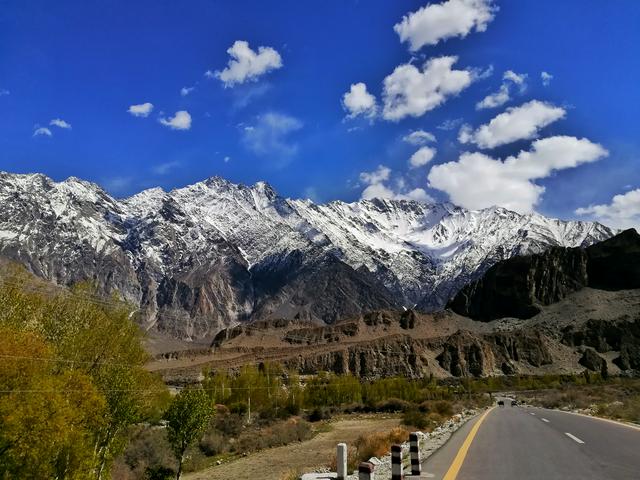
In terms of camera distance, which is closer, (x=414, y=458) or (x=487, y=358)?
(x=414, y=458)

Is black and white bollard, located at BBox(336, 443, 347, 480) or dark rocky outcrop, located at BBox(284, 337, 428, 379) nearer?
black and white bollard, located at BBox(336, 443, 347, 480)

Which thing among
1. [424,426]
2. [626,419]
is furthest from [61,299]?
[626,419]

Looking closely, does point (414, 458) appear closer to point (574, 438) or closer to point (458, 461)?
point (458, 461)

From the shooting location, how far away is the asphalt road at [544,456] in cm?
1355

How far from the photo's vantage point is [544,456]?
16.2 metres

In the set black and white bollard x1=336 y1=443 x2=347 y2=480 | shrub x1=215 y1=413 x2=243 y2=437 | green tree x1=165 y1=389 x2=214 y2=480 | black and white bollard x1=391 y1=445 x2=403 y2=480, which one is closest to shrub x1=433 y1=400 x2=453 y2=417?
green tree x1=165 y1=389 x2=214 y2=480

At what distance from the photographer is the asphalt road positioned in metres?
13.6

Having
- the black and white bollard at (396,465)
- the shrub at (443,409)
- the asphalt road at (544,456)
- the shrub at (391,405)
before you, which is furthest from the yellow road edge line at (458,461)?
the shrub at (391,405)

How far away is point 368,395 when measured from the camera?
122 m

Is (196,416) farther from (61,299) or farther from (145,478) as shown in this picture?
(61,299)

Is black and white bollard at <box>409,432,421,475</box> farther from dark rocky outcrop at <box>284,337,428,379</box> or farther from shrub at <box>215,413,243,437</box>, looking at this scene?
dark rocky outcrop at <box>284,337,428,379</box>

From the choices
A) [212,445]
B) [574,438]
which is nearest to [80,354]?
[212,445]

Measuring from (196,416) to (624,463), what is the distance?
3787 cm

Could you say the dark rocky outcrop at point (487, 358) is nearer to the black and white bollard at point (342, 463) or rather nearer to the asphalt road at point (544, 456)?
the asphalt road at point (544, 456)
